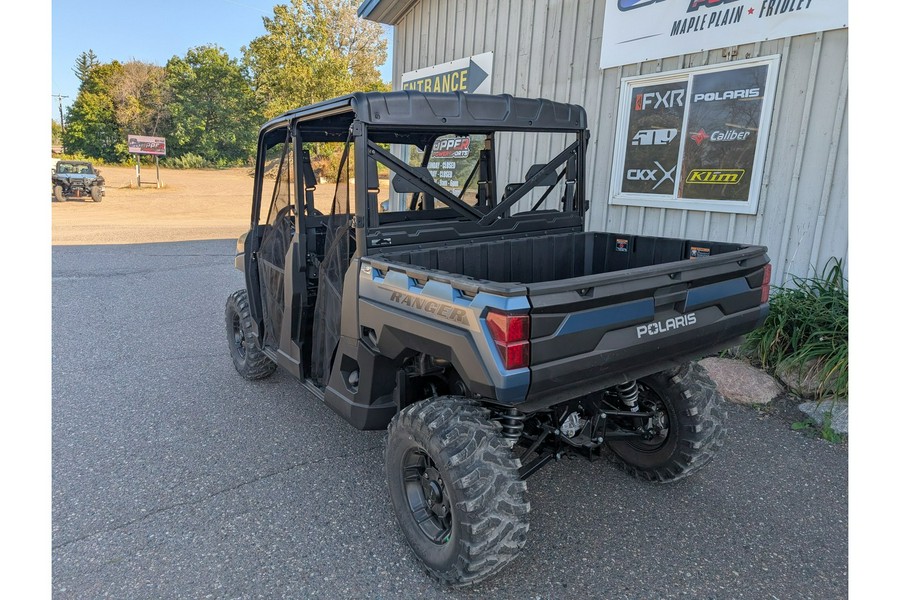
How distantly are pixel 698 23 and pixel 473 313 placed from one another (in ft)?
15.3

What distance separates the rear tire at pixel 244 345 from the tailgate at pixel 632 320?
2.88 m

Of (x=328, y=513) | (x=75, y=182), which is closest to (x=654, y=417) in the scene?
(x=328, y=513)

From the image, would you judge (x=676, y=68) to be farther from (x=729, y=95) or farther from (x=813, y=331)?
(x=813, y=331)

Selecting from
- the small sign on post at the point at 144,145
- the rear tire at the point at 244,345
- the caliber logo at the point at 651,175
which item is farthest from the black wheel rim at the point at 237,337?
the small sign on post at the point at 144,145

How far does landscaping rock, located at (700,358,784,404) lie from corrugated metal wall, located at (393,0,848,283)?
1.03 m

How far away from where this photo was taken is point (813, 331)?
14.4 ft

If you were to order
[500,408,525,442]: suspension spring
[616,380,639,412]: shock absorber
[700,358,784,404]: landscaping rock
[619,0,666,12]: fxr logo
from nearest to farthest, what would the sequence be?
[500,408,525,442]: suspension spring → [616,380,639,412]: shock absorber → [700,358,784,404]: landscaping rock → [619,0,666,12]: fxr logo

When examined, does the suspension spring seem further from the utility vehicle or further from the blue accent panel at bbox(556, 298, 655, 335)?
the utility vehicle

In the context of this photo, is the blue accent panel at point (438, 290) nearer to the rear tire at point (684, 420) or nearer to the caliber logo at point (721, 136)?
the rear tire at point (684, 420)

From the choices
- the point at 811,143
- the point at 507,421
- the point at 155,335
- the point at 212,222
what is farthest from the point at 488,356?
the point at 212,222

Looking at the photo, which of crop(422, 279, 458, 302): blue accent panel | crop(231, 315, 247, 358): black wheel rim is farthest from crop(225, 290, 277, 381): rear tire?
crop(422, 279, 458, 302): blue accent panel

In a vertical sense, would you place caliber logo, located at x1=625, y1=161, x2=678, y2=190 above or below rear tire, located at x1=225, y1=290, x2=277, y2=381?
above

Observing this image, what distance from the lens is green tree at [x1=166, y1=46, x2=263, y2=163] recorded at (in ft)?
124

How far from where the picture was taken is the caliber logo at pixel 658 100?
217 inches
